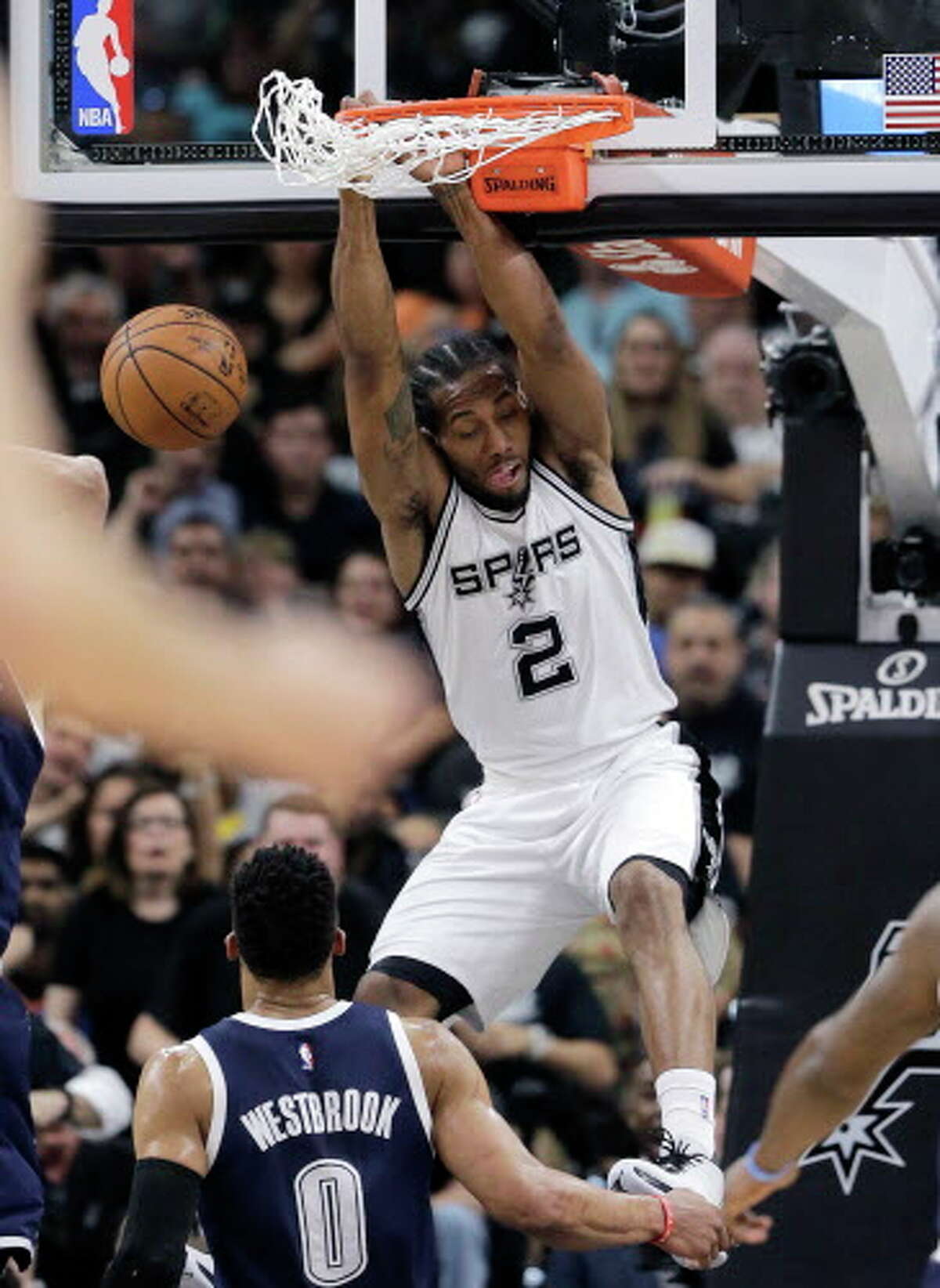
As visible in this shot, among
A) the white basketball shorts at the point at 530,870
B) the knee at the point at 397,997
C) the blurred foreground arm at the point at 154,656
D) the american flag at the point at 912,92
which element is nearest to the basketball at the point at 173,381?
the blurred foreground arm at the point at 154,656

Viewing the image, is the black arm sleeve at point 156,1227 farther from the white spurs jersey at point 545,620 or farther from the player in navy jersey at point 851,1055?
the white spurs jersey at point 545,620

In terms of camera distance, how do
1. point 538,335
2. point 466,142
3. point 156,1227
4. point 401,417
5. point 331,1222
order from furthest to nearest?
point 401,417, point 538,335, point 466,142, point 331,1222, point 156,1227

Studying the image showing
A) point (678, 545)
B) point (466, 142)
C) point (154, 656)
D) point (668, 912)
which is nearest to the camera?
point (154, 656)

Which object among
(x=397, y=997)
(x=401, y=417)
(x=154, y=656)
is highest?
(x=401, y=417)

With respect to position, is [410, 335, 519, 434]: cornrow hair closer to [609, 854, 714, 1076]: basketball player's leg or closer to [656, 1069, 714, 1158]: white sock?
[609, 854, 714, 1076]: basketball player's leg

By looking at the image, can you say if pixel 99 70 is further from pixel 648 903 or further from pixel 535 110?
pixel 648 903

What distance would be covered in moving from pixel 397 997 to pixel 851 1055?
1152 mm

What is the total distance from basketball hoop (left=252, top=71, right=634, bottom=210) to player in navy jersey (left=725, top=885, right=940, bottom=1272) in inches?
76.4

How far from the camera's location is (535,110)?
704cm

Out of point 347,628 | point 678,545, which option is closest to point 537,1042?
point 347,628

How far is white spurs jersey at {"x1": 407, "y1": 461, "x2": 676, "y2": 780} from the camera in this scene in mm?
7559

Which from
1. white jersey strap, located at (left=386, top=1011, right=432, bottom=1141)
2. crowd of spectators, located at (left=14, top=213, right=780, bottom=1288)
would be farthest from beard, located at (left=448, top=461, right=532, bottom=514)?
white jersey strap, located at (left=386, top=1011, right=432, bottom=1141)

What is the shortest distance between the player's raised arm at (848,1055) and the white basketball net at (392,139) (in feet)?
6.67

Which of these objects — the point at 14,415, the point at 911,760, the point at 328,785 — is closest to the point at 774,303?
the point at 328,785
